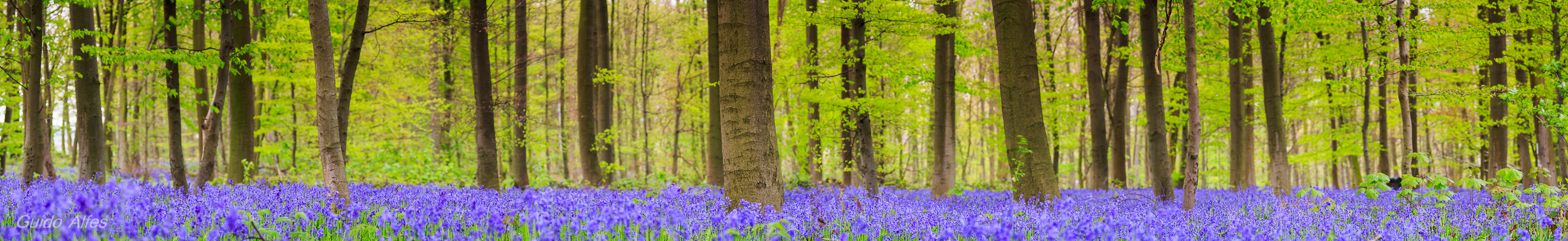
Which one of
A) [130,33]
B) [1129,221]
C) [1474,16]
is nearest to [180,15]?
[130,33]

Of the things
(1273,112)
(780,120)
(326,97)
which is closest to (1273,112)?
(1273,112)

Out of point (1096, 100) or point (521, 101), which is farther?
point (521, 101)

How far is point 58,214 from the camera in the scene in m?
3.23

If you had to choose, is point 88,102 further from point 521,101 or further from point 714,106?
point 714,106

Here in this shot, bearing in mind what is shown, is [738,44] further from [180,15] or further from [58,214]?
[180,15]

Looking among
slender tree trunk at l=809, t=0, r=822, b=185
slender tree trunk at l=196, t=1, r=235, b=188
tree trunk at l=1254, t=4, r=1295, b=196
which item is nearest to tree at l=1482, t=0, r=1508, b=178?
tree trunk at l=1254, t=4, r=1295, b=196

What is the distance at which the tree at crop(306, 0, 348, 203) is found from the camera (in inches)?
191

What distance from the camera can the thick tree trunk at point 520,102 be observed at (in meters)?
11.9

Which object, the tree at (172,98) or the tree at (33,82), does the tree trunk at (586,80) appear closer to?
the tree at (172,98)

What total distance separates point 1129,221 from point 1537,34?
45.1 feet

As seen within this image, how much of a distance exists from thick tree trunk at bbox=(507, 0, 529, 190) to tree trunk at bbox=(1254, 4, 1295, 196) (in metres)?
10.4

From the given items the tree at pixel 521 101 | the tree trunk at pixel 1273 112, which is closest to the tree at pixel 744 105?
the tree at pixel 521 101

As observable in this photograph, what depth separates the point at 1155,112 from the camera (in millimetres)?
8750

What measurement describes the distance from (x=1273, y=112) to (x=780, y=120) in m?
8.91
